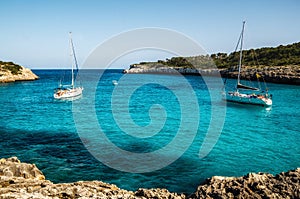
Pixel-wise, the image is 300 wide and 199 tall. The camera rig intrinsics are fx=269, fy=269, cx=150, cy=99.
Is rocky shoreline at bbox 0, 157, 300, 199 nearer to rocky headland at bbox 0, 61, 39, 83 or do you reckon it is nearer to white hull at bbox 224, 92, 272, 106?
white hull at bbox 224, 92, 272, 106

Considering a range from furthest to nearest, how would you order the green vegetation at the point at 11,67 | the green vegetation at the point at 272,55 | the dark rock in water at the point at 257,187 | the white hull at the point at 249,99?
the green vegetation at the point at 272,55, the green vegetation at the point at 11,67, the white hull at the point at 249,99, the dark rock in water at the point at 257,187

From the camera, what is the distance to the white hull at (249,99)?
41.3 meters

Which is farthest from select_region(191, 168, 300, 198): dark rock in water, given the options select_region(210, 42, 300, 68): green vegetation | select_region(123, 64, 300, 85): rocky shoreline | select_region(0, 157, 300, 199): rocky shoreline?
select_region(210, 42, 300, 68): green vegetation

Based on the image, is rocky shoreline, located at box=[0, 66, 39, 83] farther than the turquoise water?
Yes

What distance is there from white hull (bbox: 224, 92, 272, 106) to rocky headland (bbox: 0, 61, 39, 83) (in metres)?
71.1

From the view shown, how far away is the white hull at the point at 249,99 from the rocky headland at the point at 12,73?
233ft

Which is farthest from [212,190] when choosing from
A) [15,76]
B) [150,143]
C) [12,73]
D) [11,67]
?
[11,67]

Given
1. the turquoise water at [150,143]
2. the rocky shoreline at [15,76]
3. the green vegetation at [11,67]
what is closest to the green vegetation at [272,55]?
the turquoise water at [150,143]

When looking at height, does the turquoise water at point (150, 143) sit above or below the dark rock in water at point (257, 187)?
below

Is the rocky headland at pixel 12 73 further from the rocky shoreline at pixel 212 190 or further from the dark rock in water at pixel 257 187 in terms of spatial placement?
the dark rock in water at pixel 257 187

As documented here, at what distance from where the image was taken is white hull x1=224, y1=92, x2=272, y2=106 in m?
41.3

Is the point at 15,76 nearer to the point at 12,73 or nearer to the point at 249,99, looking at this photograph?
the point at 12,73

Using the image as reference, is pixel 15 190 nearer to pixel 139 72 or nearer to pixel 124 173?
pixel 124 173

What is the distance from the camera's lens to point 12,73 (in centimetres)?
9038
